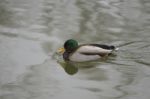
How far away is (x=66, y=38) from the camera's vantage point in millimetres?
10734

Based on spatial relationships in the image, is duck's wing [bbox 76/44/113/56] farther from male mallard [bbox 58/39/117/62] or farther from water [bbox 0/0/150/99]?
water [bbox 0/0/150/99]

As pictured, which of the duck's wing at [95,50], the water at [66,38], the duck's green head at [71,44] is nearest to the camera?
the water at [66,38]

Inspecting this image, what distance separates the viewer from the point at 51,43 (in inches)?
412

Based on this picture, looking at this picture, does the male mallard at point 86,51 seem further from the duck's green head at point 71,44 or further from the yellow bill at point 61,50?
the yellow bill at point 61,50

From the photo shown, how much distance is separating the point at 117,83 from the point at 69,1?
606 centimetres

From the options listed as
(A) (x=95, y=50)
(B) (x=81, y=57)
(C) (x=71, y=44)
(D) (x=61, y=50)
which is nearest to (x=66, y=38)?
(D) (x=61, y=50)

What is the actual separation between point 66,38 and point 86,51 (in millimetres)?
1362

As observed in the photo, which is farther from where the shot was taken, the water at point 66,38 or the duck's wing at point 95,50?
the duck's wing at point 95,50

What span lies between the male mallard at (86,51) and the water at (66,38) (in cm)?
20

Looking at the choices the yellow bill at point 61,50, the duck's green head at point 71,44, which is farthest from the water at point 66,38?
the duck's green head at point 71,44

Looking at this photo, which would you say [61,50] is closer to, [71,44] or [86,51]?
[71,44]

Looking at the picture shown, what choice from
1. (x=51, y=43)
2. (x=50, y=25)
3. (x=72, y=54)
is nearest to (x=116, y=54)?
(x=72, y=54)

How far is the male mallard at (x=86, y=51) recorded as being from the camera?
9453 mm

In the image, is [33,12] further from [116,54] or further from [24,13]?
[116,54]
